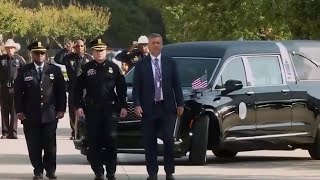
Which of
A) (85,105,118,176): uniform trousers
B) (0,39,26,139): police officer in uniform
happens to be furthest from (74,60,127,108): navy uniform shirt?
(0,39,26,139): police officer in uniform

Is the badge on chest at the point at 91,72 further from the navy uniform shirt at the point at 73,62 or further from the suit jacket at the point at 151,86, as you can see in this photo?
the navy uniform shirt at the point at 73,62

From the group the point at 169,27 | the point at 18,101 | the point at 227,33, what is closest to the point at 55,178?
the point at 18,101

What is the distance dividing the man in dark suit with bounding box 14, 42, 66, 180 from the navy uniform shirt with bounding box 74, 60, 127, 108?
1.12ft

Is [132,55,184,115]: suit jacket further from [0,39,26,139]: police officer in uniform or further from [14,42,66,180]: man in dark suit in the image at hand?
[0,39,26,139]: police officer in uniform

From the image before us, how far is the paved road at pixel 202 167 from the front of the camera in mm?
13984

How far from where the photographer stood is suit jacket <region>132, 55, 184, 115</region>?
511 inches

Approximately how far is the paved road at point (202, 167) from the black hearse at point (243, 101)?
0.29 metres

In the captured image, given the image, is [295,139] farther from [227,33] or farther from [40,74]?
[227,33]

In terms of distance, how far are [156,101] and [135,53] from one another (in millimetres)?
6928

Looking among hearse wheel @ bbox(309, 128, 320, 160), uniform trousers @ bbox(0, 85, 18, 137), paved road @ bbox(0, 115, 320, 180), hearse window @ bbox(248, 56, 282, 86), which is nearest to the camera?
paved road @ bbox(0, 115, 320, 180)

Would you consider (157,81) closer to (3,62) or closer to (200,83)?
(200,83)

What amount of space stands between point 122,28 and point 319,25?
67.3 m

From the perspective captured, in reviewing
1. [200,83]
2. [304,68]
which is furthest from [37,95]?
[304,68]

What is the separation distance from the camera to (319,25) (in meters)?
19.0
